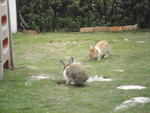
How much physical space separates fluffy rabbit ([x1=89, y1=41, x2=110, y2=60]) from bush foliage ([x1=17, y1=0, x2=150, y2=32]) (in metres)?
5.25

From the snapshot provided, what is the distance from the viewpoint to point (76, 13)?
1619 centimetres

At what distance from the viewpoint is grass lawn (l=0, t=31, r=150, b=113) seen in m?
5.90

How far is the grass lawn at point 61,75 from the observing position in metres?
5.90

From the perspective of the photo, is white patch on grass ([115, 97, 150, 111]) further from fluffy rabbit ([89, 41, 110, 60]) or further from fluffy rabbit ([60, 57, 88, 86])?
fluffy rabbit ([89, 41, 110, 60])

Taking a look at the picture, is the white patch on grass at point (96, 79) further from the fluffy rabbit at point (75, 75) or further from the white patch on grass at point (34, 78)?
the white patch on grass at point (34, 78)

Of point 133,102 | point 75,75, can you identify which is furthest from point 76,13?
point 133,102

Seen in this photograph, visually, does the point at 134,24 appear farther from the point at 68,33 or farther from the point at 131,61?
the point at 131,61

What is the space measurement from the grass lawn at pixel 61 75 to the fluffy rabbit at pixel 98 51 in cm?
17

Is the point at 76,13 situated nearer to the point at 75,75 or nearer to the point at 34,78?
the point at 34,78

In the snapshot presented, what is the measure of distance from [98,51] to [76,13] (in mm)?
5952

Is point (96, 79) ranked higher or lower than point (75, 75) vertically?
lower

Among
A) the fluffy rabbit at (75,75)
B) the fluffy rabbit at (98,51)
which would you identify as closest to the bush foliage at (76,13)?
the fluffy rabbit at (98,51)

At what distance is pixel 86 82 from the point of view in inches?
300

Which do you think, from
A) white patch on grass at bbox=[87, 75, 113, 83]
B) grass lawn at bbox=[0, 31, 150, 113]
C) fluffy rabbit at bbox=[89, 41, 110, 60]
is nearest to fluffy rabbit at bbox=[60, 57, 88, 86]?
grass lawn at bbox=[0, 31, 150, 113]
